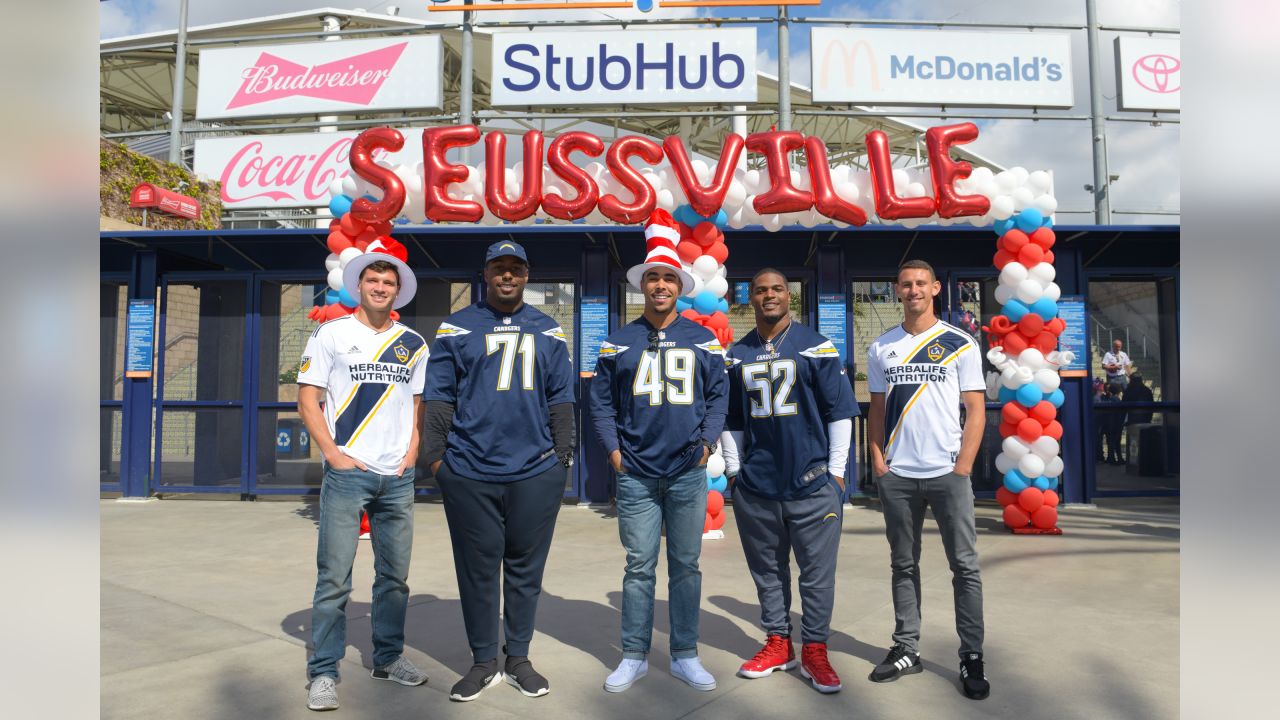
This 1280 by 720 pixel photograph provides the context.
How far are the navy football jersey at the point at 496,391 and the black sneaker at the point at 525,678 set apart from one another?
33.5 inches

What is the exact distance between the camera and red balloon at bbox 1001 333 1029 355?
7578mm

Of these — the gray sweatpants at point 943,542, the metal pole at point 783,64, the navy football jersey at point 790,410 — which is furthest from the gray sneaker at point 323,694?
the metal pole at point 783,64

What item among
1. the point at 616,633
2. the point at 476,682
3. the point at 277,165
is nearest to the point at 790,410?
the point at 616,633

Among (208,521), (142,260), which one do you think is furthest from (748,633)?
(142,260)

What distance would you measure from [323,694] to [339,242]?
5.25 meters

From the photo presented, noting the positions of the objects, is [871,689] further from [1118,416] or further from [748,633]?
[1118,416]

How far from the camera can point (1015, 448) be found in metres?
7.54

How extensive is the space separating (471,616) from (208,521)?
5977mm

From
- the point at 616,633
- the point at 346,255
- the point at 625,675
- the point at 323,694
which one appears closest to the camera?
the point at 323,694

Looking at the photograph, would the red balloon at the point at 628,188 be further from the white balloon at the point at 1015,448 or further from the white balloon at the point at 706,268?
the white balloon at the point at 1015,448

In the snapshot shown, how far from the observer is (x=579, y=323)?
942 centimetres

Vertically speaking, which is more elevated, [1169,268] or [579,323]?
[1169,268]

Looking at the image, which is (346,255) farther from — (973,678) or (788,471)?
(973,678)

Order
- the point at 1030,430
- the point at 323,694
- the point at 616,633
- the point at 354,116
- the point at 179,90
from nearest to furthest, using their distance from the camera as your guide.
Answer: the point at 323,694, the point at 616,633, the point at 1030,430, the point at 179,90, the point at 354,116
